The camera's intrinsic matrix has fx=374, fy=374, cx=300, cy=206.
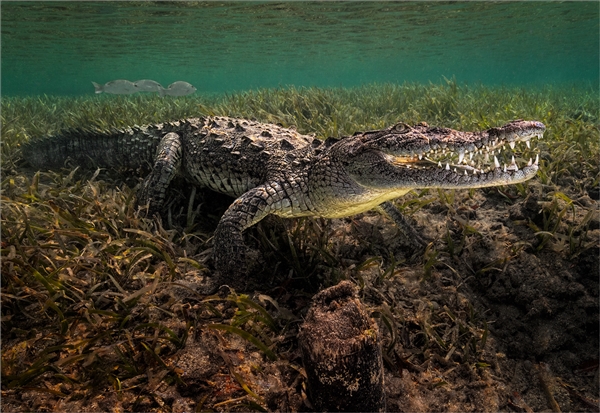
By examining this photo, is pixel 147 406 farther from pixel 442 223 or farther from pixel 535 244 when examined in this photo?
pixel 535 244

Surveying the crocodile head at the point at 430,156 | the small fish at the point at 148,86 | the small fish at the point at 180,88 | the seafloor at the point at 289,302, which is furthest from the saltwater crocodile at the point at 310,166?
the small fish at the point at 148,86

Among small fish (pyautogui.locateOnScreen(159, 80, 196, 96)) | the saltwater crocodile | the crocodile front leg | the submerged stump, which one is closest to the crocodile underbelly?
the saltwater crocodile

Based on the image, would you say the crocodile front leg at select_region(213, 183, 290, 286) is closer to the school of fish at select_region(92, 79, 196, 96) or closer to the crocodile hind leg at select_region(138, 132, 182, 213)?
the crocodile hind leg at select_region(138, 132, 182, 213)

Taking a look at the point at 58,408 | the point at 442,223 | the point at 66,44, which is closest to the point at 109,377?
the point at 58,408

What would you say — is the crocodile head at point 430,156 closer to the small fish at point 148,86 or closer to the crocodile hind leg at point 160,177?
the crocodile hind leg at point 160,177

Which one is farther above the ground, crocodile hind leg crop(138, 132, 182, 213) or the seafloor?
crocodile hind leg crop(138, 132, 182, 213)

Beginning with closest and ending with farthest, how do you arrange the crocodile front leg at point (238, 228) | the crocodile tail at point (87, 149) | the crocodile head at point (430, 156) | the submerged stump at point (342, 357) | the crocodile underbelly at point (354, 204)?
1. the submerged stump at point (342, 357)
2. the crocodile head at point (430, 156)
3. the crocodile front leg at point (238, 228)
4. the crocodile underbelly at point (354, 204)
5. the crocodile tail at point (87, 149)

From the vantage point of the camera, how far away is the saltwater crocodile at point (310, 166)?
3.02 m

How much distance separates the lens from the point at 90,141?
585 centimetres

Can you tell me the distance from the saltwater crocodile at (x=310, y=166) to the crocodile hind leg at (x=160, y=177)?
0.01m

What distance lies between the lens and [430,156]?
10.9ft

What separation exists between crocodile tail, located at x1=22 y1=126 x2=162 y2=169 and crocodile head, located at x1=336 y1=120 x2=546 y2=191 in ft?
11.6

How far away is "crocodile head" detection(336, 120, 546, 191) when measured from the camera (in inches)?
115

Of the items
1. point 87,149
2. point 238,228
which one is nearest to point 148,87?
point 87,149
